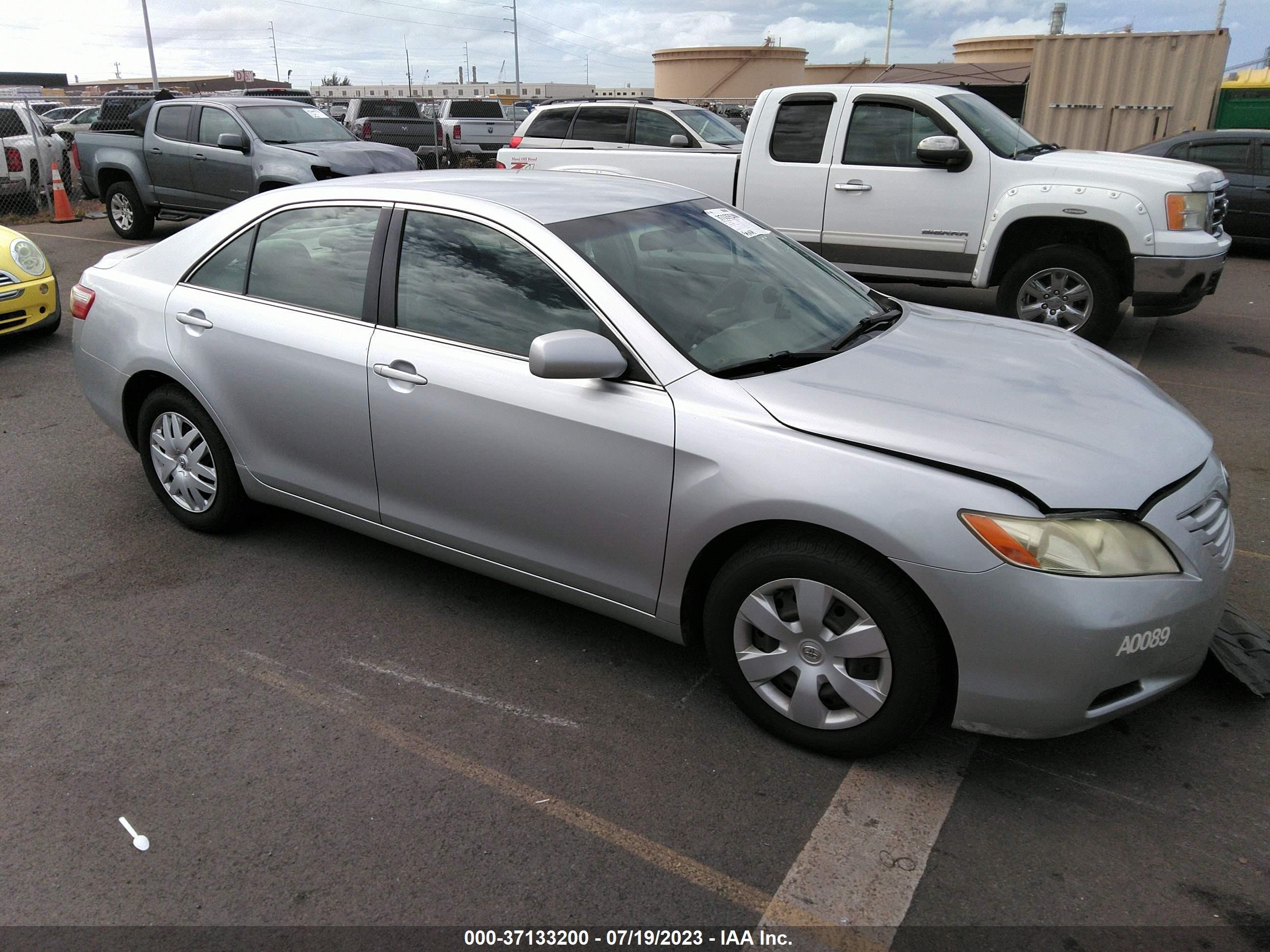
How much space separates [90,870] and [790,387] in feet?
7.88

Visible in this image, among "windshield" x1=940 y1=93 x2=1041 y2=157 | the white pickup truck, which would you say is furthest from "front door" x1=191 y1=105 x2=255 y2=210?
"windshield" x1=940 y1=93 x2=1041 y2=157

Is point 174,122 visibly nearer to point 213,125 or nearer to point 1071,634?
point 213,125

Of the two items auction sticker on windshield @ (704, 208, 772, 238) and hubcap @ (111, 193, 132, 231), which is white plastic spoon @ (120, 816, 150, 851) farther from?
hubcap @ (111, 193, 132, 231)

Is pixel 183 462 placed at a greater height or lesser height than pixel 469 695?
greater

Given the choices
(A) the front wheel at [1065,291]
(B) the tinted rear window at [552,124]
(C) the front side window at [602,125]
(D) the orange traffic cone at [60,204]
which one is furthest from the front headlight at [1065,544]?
(D) the orange traffic cone at [60,204]

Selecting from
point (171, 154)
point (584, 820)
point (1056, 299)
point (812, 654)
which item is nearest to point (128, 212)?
point (171, 154)

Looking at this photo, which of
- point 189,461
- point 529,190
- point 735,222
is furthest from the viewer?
point 189,461

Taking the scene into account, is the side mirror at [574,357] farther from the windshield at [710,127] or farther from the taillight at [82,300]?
the windshield at [710,127]

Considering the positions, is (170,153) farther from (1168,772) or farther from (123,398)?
(1168,772)

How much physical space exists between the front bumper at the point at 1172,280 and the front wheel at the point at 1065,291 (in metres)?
0.21

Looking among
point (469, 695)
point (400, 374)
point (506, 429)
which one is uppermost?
point (400, 374)

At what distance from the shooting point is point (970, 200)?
788 centimetres

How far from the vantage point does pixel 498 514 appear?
345cm

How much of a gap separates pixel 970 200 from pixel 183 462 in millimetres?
6279
